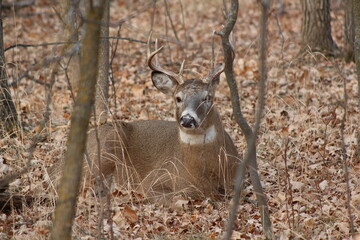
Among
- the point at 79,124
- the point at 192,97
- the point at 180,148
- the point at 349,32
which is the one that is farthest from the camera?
the point at 349,32

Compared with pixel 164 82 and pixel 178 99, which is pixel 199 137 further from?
pixel 164 82

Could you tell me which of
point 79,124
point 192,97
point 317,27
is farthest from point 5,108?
point 317,27

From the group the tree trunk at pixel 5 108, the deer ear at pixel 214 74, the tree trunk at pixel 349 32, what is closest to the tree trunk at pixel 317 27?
the tree trunk at pixel 349 32

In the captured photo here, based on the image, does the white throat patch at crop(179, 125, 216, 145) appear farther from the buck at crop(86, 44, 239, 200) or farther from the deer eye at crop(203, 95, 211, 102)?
the deer eye at crop(203, 95, 211, 102)

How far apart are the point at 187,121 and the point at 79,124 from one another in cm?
278

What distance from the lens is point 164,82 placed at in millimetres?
6988

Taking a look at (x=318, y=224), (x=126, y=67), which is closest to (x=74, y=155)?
(x=318, y=224)

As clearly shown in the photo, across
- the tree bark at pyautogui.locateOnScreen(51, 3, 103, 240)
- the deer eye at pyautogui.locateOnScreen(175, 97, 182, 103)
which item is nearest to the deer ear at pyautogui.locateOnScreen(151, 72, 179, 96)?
the deer eye at pyautogui.locateOnScreen(175, 97, 182, 103)

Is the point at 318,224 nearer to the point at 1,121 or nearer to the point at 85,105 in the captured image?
the point at 85,105

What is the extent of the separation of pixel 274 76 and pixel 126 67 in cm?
278

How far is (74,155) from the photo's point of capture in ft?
11.5

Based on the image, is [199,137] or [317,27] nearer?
[199,137]

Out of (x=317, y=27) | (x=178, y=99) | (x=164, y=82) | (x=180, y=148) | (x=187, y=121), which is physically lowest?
(x=180, y=148)

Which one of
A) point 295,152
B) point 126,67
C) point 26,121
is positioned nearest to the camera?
point 295,152
